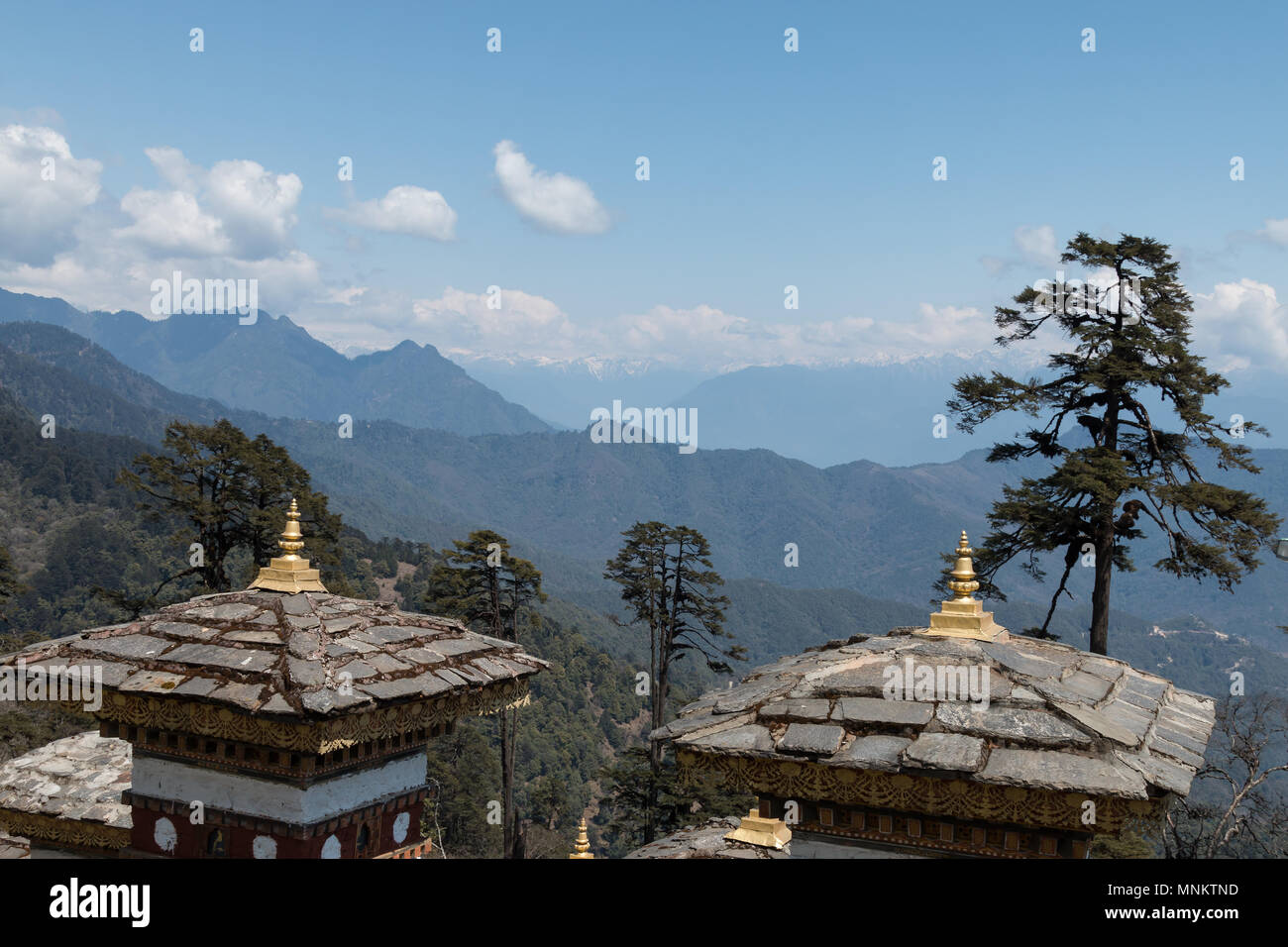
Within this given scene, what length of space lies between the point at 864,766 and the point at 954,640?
5.02ft

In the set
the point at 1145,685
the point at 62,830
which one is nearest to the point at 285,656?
the point at 62,830

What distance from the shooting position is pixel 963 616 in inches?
298

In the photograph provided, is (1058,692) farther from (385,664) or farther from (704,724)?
(385,664)

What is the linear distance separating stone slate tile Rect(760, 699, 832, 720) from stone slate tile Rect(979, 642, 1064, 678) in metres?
1.22

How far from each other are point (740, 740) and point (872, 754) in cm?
86

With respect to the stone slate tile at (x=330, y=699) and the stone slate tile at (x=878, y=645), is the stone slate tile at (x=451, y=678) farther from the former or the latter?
the stone slate tile at (x=878, y=645)

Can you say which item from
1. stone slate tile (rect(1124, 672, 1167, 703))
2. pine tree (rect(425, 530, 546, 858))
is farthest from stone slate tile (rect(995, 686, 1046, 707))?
pine tree (rect(425, 530, 546, 858))

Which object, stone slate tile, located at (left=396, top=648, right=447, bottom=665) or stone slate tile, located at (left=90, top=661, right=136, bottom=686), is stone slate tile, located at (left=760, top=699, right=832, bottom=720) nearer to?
stone slate tile, located at (left=396, top=648, right=447, bottom=665)

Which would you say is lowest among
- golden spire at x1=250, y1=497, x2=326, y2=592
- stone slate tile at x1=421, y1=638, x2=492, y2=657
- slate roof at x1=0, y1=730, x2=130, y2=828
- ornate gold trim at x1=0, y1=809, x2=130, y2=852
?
ornate gold trim at x1=0, y1=809, x2=130, y2=852

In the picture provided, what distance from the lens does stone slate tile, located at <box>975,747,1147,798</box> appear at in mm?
5707

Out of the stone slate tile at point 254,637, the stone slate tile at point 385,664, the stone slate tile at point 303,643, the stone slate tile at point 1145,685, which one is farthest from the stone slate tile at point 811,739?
the stone slate tile at point 254,637

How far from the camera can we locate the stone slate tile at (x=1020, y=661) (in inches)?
274

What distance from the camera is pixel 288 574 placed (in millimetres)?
8492
